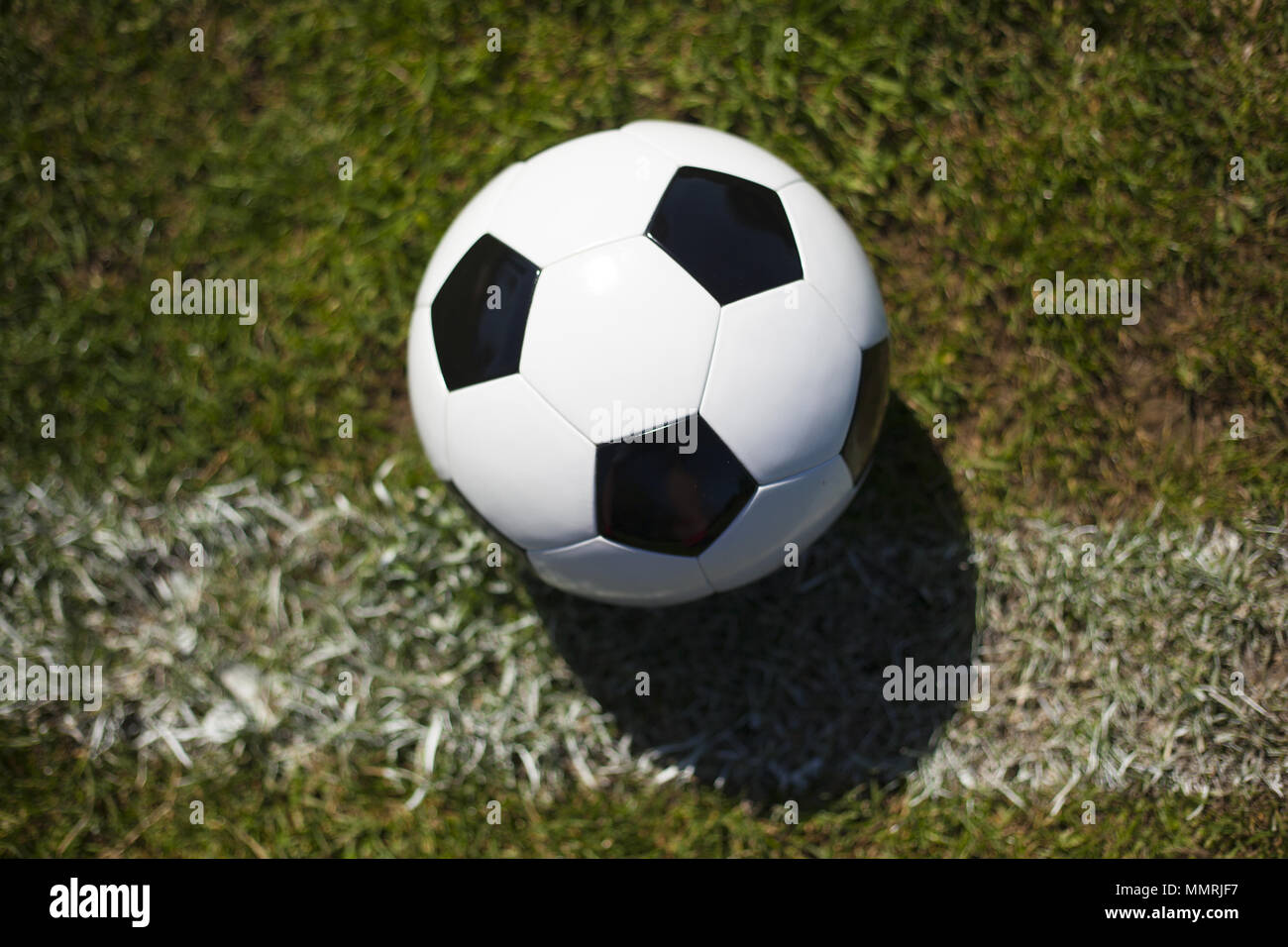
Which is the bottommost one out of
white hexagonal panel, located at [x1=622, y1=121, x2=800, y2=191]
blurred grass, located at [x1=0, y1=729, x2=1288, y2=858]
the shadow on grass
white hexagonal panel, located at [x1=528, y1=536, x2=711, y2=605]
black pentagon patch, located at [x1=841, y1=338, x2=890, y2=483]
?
blurred grass, located at [x1=0, y1=729, x2=1288, y2=858]

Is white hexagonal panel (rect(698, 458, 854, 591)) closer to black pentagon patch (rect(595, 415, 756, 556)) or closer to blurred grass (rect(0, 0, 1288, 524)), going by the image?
black pentagon patch (rect(595, 415, 756, 556))

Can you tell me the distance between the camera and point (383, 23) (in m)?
3.80

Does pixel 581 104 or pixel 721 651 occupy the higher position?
pixel 581 104

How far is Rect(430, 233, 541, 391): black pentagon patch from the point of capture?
251 cm

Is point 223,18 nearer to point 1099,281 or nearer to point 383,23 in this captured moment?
point 383,23

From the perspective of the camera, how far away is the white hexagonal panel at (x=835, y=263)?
2.60 meters

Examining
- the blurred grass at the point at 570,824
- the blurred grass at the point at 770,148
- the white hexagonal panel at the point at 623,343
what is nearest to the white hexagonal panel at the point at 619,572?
the white hexagonal panel at the point at 623,343

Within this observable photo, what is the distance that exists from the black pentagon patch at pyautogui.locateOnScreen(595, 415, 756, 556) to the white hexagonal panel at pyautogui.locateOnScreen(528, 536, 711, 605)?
44 millimetres

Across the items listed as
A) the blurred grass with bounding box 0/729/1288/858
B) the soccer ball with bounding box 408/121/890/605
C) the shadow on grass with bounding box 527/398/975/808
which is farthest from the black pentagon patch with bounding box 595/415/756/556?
the blurred grass with bounding box 0/729/1288/858

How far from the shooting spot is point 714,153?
2.74 meters
